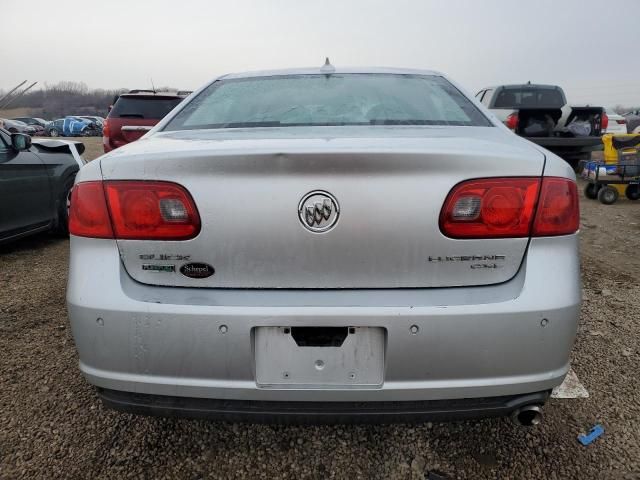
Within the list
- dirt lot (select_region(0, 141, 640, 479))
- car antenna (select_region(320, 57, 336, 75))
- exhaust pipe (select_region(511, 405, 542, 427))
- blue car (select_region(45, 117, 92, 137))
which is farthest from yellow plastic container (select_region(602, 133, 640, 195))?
blue car (select_region(45, 117, 92, 137))

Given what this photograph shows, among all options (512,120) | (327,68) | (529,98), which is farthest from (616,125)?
(327,68)

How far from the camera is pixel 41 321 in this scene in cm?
286

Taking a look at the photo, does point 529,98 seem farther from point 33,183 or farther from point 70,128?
point 70,128

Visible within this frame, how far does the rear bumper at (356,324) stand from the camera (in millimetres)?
1301

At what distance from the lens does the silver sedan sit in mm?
1301

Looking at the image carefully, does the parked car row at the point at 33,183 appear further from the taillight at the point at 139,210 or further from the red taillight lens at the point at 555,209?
the red taillight lens at the point at 555,209

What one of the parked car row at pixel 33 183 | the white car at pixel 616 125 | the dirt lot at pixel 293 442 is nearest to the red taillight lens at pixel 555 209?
the dirt lot at pixel 293 442

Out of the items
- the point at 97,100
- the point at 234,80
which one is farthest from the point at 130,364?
the point at 97,100

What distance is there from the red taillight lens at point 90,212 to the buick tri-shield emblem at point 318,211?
59 centimetres

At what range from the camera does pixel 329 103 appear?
6.73ft

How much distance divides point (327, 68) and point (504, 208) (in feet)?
4.76

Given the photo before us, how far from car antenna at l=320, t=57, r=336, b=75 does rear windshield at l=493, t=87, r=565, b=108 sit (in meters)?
8.24

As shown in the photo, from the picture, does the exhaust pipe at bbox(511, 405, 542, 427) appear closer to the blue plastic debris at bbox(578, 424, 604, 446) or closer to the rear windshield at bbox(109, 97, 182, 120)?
the blue plastic debris at bbox(578, 424, 604, 446)

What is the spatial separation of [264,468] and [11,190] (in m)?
3.62
